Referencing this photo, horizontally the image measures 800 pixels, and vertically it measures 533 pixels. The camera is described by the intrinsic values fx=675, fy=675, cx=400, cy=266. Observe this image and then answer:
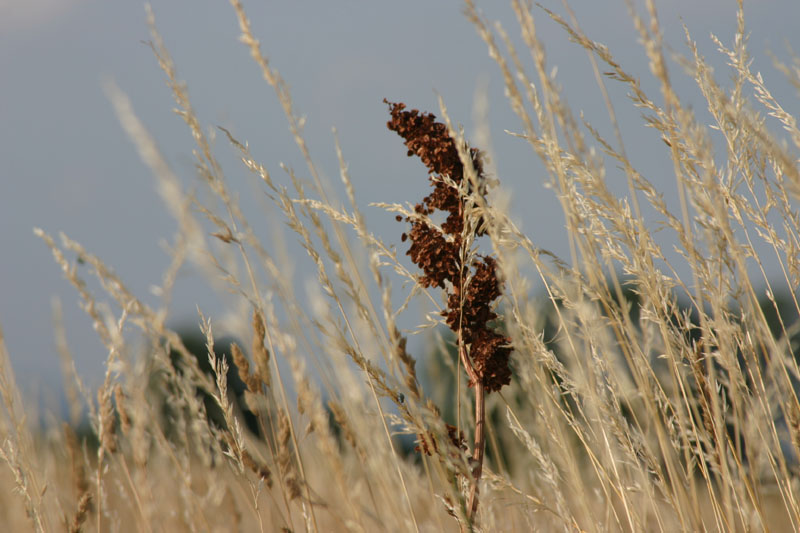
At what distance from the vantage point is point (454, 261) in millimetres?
1556

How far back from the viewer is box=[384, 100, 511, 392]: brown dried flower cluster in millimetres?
1546

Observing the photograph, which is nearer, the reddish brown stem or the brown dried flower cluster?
the reddish brown stem

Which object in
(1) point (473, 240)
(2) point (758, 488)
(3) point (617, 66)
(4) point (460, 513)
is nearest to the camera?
(4) point (460, 513)

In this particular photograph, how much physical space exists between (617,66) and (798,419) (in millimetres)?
1068

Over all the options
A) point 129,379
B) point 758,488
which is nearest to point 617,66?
point 758,488

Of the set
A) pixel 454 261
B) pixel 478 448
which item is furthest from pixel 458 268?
pixel 478 448

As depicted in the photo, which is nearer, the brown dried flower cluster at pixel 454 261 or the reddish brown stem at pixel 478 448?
the reddish brown stem at pixel 478 448

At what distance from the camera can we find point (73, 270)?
1.75m

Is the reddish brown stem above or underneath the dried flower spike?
underneath

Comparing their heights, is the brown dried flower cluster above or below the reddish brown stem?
above

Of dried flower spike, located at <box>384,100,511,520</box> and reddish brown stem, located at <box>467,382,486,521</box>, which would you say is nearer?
reddish brown stem, located at <box>467,382,486,521</box>

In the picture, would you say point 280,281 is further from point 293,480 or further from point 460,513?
point 460,513

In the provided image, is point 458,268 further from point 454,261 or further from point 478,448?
point 478,448

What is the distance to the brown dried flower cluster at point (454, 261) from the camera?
1.55 metres
